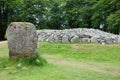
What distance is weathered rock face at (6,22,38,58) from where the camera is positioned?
9953mm

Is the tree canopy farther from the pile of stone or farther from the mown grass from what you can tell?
the mown grass

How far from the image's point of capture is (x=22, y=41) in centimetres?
999

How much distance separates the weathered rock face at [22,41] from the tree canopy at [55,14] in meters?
22.9

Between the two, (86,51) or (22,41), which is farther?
(86,51)

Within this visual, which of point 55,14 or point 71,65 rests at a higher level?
point 55,14

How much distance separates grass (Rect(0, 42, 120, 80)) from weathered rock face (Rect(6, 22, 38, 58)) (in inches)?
16.5

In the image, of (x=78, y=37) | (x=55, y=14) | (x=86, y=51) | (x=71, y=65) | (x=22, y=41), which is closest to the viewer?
(x=22, y=41)

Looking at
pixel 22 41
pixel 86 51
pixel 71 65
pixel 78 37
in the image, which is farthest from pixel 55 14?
pixel 22 41

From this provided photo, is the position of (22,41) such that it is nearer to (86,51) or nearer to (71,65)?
(71,65)

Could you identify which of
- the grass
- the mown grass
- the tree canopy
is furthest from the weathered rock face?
the tree canopy

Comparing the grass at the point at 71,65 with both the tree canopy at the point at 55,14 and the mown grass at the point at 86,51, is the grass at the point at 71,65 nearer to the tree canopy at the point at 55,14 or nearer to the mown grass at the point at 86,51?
the mown grass at the point at 86,51

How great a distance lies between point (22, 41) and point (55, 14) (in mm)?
26104

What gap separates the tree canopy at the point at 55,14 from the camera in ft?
110

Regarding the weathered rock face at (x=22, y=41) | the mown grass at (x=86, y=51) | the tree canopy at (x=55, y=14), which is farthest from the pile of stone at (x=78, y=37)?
the tree canopy at (x=55, y=14)
